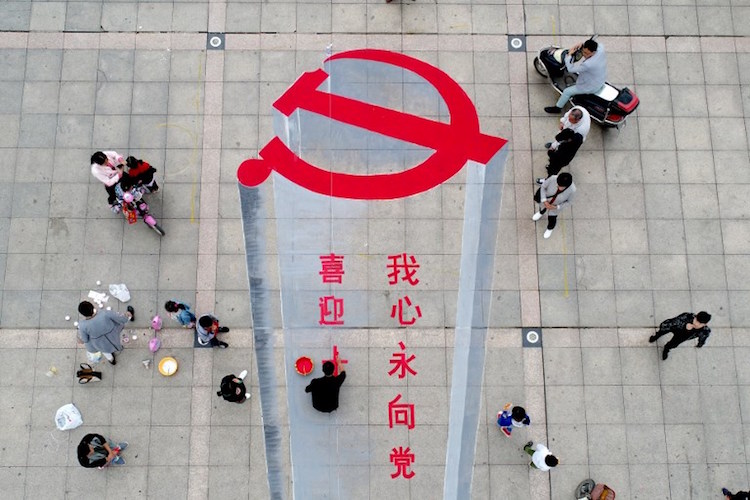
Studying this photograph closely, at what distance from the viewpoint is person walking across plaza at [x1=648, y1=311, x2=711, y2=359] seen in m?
9.09

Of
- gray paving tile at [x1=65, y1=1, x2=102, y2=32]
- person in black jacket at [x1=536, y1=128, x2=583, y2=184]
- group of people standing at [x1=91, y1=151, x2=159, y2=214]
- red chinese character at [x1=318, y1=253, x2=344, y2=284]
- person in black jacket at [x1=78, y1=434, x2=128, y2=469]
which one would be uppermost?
gray paving tile at [x1=65, y1=1, x2=102, y2=32]

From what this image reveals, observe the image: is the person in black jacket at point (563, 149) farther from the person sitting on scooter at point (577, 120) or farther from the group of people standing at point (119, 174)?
the group of people standing at point (119, 174)

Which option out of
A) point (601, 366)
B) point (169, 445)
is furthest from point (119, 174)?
point (601, 366)

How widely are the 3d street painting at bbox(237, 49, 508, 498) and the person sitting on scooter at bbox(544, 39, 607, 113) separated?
142cm

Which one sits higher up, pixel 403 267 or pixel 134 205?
pixel 134 205

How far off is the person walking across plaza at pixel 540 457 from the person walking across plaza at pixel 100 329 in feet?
20.6

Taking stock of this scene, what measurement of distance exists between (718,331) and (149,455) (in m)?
9.05

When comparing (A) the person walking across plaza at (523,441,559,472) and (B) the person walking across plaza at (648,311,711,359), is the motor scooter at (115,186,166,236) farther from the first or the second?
(B) the person walking across plaza at (648,311,711,359)

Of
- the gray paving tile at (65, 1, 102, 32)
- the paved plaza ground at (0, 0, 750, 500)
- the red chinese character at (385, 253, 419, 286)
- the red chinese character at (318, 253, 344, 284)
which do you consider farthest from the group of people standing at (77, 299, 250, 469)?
the gray paving tile at (65, 1, 102, 32)

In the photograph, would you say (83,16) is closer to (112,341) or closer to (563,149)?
(112,341)

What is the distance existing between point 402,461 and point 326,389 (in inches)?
65.2

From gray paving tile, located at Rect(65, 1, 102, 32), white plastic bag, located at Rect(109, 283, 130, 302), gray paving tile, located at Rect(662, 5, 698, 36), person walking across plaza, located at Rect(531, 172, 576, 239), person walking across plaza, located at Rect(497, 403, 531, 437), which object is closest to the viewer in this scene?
person walking across plaza, located at Rect(497, 403, 531, 437)

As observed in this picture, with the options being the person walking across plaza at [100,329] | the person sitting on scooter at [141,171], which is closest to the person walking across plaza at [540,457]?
the person walking across plaza at [100,329]

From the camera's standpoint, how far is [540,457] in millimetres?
9461
